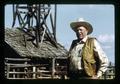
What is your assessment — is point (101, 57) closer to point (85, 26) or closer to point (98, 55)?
point (98, 55)

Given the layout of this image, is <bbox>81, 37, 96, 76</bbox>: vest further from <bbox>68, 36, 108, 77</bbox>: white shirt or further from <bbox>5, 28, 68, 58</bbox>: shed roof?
<bbox>5, 28, 68, 58</bbox>: shed roof

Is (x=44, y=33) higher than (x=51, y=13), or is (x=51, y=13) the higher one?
(x=51, y=13)

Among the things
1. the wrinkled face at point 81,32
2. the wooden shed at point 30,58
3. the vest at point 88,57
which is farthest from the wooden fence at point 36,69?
the wrinkled face at point 81,32

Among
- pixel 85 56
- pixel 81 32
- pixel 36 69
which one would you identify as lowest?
pixel 36 69

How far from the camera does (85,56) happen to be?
2828 millimetres

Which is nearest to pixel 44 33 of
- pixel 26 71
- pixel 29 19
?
pixel 29 19

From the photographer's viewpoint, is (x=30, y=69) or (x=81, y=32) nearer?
(x=30, y=69)

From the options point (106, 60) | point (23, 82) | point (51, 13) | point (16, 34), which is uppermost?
point (51, 13)

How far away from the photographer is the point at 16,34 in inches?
110

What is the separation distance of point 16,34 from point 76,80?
2.13 ft

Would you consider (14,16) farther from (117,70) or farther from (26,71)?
(117,70)

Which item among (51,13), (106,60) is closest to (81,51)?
(106,60)

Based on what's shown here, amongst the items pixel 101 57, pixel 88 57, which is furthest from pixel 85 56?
pixel 101 57

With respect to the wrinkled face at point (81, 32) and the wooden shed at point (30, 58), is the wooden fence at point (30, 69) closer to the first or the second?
the wooden shed at point (30, 58)
